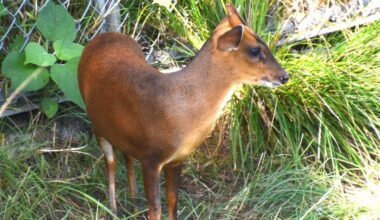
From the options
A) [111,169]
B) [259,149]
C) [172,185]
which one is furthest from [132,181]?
[259,149]

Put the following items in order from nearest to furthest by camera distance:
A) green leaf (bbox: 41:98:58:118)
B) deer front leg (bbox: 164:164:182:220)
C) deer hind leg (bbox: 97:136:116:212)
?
deer front leg (bbox: 164:164:182:220), deer hind leg (bbox: 97:136:116:212), green leaf (bbox: 41:98:58:118)

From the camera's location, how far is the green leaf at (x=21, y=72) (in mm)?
3990

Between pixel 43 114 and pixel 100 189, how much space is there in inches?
20.7

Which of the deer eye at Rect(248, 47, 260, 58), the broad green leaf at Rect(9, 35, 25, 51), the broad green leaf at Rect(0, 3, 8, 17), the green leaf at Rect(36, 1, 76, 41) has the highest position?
the deer eye at Rect(248, 47, 260, 58)

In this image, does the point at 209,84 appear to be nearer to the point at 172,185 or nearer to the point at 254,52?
the point at 254,52

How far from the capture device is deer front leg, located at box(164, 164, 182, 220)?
3627 mm

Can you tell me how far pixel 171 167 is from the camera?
3.60 m

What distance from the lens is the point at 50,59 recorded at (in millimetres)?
4023

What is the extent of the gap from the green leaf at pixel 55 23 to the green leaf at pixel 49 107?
30cm

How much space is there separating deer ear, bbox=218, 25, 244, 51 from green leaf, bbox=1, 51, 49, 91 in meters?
1.05

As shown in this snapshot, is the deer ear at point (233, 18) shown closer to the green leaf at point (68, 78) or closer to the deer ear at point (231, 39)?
the deer ear at point (231, 39)

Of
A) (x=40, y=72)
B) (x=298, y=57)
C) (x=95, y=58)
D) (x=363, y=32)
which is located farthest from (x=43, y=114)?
(x=363, y=32)

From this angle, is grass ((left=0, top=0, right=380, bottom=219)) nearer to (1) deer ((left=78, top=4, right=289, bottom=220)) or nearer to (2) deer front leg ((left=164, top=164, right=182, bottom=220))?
(2) deer front leg ((left=164, top=164, right=182, bottom=220))

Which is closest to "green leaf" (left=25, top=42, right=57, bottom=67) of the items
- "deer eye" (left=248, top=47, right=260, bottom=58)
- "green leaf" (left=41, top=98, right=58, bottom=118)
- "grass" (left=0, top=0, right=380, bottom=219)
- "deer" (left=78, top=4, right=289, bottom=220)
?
"green leaf" (left=41, top=98, right=58, bottom=118)
